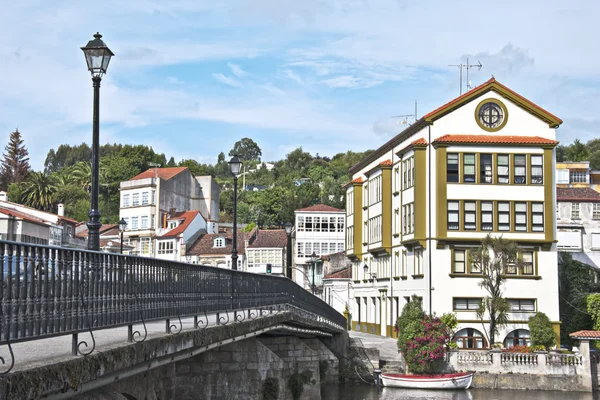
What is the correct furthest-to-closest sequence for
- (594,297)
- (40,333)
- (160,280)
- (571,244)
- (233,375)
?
(571,244), (594,297), (233,375), (160,280), (40,333)

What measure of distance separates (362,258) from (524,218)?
21.2 meters

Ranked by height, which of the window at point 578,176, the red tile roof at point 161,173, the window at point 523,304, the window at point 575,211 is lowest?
the window at point 523,304

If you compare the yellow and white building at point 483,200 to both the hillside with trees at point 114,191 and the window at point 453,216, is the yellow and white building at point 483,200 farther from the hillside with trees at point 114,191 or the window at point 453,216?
the hillside with trees at point 114,191

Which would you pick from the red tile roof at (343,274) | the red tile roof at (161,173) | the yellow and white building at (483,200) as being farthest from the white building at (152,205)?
the yellow and white building at (483,200)

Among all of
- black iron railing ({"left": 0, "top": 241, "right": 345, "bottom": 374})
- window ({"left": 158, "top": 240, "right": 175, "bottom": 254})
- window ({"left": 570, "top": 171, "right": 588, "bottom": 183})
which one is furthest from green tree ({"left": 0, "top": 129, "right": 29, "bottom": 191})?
black iron railing ({"left": 0, "top": 241, "right": 345, "bottom": 374})

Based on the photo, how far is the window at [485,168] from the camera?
54750mm

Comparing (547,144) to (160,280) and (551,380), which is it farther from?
(160,280)

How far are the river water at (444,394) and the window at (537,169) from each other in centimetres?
1344

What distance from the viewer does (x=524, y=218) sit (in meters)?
54.8

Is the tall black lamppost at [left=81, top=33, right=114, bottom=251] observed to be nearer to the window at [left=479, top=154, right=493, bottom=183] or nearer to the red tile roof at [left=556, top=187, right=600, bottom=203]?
the window at [left=479, top=154, right=493, bottom=183]

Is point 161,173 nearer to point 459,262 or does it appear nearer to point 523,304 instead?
point 459,262

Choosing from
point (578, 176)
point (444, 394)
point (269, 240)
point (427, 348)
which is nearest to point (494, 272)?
point (427, 348)

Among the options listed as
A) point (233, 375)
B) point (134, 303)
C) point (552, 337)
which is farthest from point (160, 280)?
point (552, 337)

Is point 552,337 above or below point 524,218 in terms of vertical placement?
below
